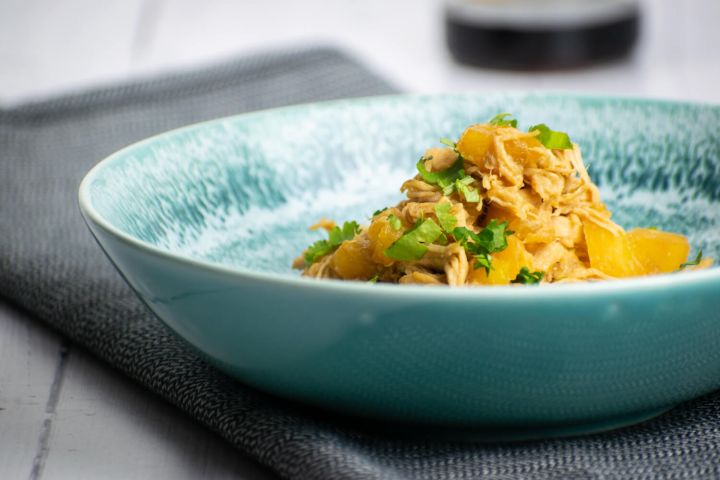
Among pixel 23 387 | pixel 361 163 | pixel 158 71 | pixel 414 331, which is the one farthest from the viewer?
pixel 158 71

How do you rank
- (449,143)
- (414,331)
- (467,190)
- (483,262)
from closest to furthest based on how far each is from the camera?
1. (414,331)
2. (483,262)
3. (467,190)
4. (449,143)

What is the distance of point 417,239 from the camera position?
1693 mm

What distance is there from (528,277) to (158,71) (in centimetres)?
205

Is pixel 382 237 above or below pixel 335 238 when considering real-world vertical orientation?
above

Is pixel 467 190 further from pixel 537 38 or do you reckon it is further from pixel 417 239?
pixel 537 38

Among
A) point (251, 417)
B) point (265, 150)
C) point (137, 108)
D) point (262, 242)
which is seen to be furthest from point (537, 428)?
point (137, 108)

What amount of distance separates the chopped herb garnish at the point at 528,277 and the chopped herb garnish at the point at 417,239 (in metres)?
0.14

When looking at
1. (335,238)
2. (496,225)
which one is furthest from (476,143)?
(335,238)

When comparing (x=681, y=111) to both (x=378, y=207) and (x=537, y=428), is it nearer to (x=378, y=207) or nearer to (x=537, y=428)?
(x=378, y=207)

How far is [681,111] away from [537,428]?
97 cm

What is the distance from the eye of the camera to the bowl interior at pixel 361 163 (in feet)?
7.16

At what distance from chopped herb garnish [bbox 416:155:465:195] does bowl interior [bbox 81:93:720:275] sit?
431 mm

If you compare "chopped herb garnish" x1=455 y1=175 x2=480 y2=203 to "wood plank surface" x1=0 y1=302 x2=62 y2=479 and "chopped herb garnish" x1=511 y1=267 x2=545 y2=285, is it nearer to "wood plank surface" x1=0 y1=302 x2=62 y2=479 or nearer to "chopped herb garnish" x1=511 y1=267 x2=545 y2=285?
"chopped herb garnish" x1=511 y1=267 x2=545 y2=285

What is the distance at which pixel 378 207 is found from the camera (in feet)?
7.75
